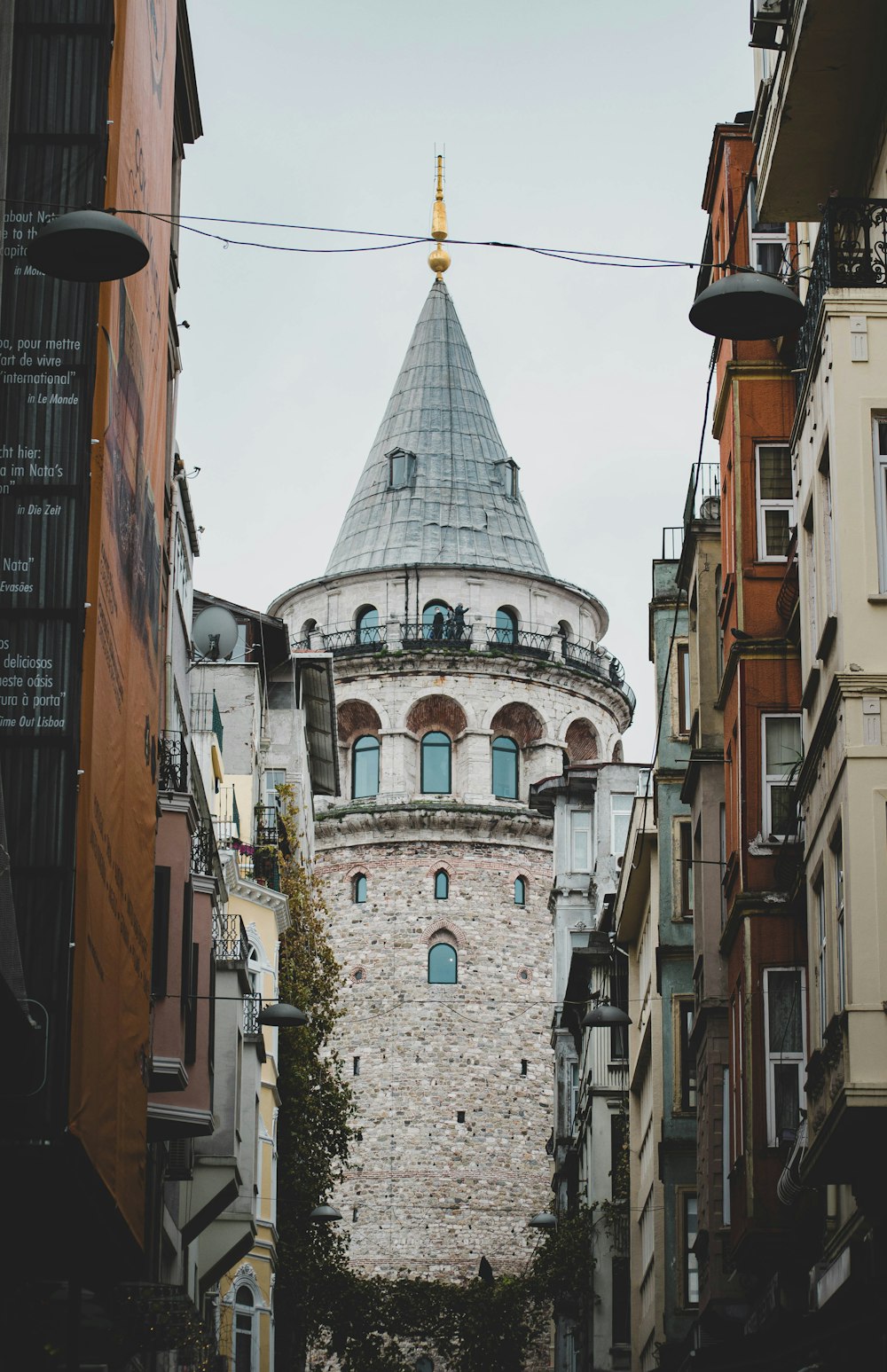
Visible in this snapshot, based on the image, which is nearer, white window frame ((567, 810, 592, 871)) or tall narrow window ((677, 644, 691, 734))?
tall narrow window ((677, 644, 691, 734))

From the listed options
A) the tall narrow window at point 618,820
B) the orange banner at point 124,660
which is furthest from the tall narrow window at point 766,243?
the tall narrow window at point 618,820

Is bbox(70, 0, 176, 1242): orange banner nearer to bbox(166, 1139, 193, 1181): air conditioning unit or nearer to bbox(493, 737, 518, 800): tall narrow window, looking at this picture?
bbox(166, 1139, 193, 1181): air conditioning unit

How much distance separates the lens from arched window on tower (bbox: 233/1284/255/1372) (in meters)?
39.7

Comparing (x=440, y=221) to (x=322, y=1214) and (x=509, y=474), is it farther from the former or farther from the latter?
(x=322, y=1214)

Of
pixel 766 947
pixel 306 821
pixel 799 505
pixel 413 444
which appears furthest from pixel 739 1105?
pixel 413 444

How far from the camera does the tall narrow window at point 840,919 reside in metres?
16.9

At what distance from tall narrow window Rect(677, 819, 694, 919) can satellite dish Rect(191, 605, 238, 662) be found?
45.2 ft

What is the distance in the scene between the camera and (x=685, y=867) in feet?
104

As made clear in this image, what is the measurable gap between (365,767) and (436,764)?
2018mm

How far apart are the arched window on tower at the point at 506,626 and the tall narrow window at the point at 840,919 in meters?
57.8

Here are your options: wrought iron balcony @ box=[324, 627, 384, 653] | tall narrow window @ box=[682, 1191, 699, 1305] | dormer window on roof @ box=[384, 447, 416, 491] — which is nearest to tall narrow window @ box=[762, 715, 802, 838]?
tall narrow window @ box=[682, 1191, 699, 1305]

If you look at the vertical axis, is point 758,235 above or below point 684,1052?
above

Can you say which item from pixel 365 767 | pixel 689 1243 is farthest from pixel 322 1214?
pixel 365 767

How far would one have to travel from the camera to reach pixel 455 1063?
69.9 metres
